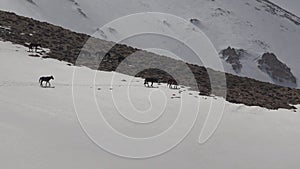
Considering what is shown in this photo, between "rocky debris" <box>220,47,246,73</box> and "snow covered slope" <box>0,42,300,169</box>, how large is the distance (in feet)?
290

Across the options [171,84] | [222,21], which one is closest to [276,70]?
[222,21]

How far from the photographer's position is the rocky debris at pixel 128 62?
20078mm

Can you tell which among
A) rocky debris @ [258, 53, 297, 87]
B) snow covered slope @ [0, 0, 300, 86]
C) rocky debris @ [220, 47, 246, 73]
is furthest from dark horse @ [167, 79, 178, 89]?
rocky debris @ [258, 53, 297, 87]

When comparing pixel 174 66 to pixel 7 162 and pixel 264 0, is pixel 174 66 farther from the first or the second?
pixel 264 0

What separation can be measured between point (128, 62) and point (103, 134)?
10506 millimetres

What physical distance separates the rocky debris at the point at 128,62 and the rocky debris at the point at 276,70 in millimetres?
89615

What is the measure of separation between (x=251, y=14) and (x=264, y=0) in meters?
21.4

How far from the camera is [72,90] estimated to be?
15484 mm

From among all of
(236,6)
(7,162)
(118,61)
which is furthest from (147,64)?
(236,6)

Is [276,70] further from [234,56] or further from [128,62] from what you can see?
[128,62]

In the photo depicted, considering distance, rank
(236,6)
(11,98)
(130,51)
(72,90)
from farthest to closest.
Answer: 1. (236,6)
2. (130,51)
3. (72,90)
4. (11,98)

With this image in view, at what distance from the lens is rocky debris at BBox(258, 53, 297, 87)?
362 ft

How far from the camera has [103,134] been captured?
12008 mm

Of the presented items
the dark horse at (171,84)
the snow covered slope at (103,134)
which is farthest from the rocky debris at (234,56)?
the snow covered slope at (103,134)
